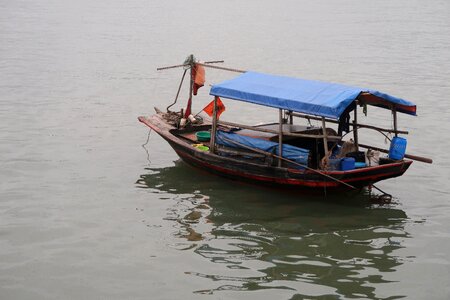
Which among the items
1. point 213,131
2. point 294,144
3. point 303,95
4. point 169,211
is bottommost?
point 169,211

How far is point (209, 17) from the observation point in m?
48.6

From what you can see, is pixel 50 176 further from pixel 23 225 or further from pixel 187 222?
pixel 187 222

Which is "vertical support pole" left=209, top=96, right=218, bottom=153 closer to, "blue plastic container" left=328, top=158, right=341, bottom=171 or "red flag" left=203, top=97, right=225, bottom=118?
"red flag" left=203, top=97, right=225, bottom=118

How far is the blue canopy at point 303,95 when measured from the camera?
11898 mm

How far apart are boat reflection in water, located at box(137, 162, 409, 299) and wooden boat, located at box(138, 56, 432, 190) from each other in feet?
1.58

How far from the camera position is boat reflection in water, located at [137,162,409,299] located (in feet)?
32.7

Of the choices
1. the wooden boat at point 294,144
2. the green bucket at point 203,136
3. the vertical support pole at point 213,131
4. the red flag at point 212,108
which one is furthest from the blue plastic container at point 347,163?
the green bucket at point 203,136

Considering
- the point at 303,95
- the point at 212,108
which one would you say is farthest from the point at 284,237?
the point at 212,108

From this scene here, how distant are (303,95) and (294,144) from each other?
1.26 metres

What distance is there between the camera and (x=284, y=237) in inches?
451

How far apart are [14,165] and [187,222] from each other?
17.6ft

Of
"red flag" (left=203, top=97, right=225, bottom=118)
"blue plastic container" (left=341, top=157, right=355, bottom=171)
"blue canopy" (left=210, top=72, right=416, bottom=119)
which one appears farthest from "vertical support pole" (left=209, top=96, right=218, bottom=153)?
"blue plastic container" (left=341, top=157, right=355, bottom=171)

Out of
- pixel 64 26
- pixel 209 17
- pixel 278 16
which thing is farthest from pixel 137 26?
pixel 278 16

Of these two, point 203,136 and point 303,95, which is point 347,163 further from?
point 203,136
